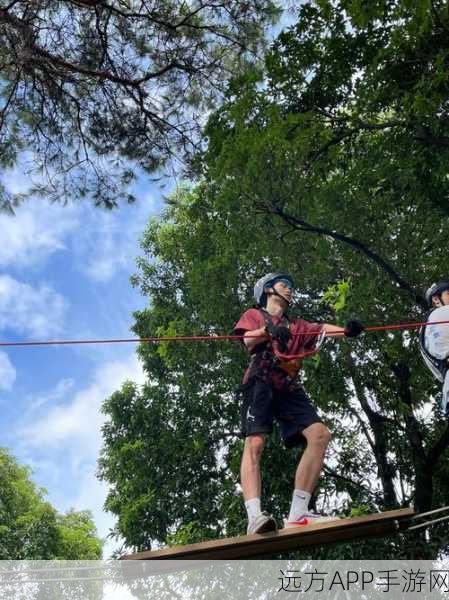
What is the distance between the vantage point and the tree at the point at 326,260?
1078 cm

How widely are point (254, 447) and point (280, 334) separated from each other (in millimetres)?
855

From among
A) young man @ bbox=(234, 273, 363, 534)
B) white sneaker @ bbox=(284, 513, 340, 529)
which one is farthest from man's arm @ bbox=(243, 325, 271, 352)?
white sneaker @ bbox=(284, 513, 340, 529)

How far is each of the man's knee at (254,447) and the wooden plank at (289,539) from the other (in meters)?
0.69

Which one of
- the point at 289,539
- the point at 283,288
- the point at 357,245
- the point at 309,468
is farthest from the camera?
the point at 357,245

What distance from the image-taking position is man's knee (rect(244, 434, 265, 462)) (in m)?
5.12

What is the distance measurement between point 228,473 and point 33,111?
7362 millimetres

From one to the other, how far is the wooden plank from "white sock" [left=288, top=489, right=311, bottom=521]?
0.35 metres

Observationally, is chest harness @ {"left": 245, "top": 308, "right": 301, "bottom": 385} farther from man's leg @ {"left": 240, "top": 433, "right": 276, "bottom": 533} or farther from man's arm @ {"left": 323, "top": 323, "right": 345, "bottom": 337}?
man's leg @ {"left": 240, "top": 433, "right": 276, "bottom": 533}

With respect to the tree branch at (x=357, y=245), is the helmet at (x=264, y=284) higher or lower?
lower

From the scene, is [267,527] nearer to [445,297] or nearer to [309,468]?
[309,468]

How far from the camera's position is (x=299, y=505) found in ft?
16.4

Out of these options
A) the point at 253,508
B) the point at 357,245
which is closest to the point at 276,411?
the point at 253,508

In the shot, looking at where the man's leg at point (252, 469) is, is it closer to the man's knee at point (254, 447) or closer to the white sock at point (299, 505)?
the man's knee at point (254, 447)

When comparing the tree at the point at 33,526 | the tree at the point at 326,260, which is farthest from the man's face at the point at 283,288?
the tree at the point at 33,526
